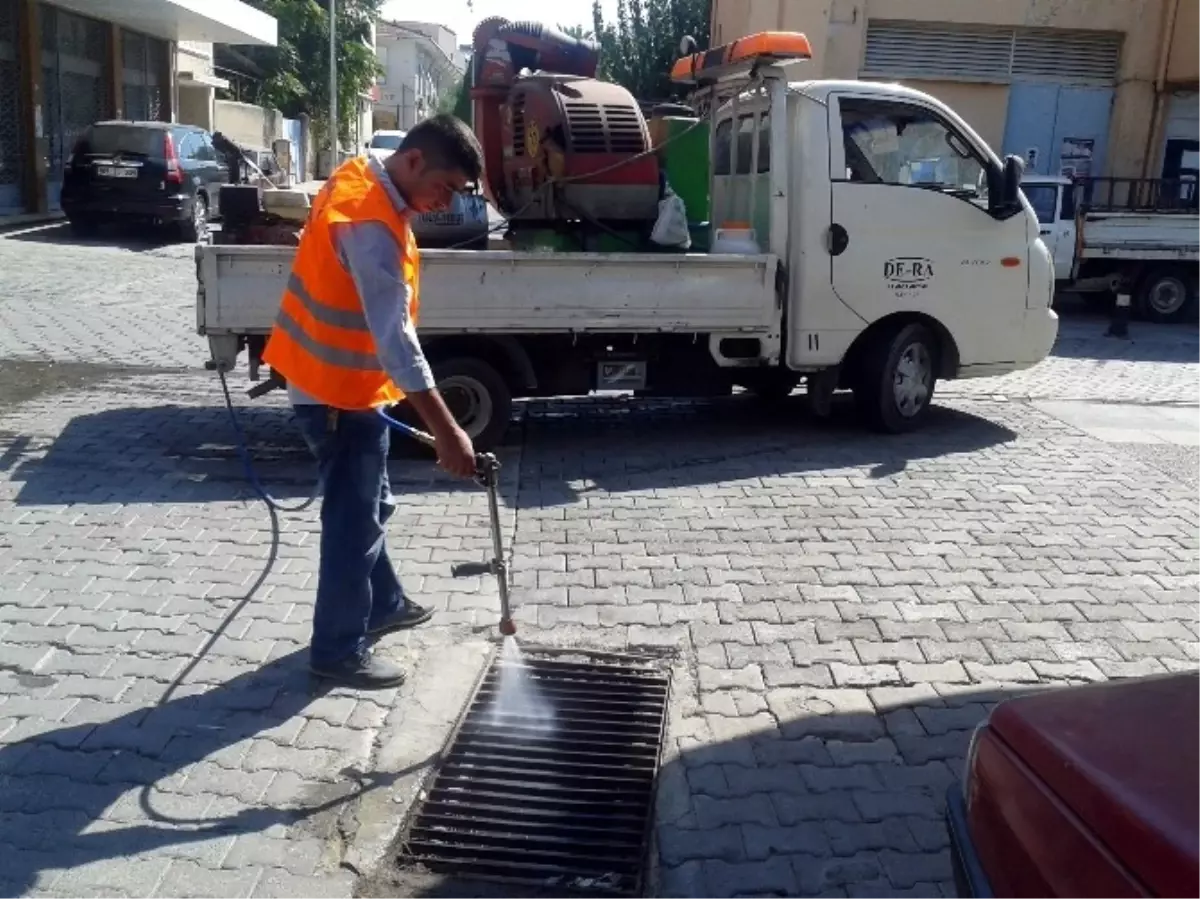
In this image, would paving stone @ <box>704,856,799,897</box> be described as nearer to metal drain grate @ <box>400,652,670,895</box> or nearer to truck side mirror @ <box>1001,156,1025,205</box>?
metal drain grate @ <box>400,652,670,895</box>

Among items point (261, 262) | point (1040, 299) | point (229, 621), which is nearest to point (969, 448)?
point (1040, 299)

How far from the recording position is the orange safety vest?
12.9 ft

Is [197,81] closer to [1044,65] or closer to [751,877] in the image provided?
[1044,65]

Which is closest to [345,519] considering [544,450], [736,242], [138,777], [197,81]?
[138,777]

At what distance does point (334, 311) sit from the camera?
3.99 metres

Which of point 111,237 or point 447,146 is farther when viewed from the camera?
point 111,237

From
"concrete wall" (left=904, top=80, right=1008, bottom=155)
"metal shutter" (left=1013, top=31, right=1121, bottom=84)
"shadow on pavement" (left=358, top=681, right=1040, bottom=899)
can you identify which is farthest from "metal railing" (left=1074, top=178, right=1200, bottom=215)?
"shadow on pavement" (left=358, top=681, right=1040, bottom=899)

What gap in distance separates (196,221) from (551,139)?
535 inches

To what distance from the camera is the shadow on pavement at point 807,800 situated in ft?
11.0

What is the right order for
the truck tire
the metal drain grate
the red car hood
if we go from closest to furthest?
the red car hood
the metal drain grate
the truck tire

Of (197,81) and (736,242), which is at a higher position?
(197,81)

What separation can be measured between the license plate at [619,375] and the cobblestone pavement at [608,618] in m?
0.43

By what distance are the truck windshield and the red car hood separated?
15.1 metres

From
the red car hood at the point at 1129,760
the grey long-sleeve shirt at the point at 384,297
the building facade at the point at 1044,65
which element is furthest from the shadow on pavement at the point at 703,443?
the building facade at the point at 1044,65
